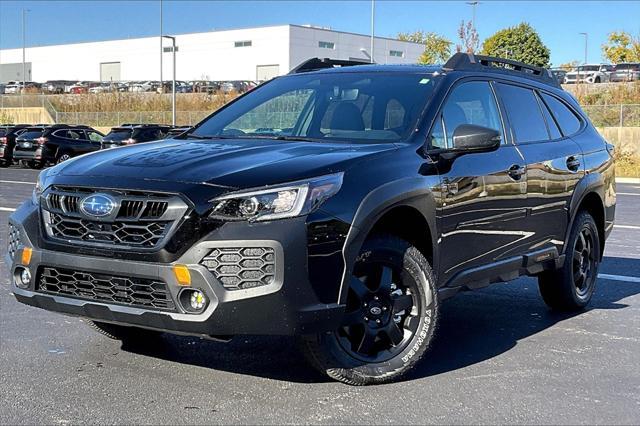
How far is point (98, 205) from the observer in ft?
13.4

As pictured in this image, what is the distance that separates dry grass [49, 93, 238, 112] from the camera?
174ft

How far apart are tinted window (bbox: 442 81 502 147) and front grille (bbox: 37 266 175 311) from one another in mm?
2153

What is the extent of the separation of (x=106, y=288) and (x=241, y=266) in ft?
2.41

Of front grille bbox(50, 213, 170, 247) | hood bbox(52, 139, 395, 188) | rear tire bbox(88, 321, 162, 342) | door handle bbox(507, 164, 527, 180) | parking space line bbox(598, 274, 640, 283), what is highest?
hood bbox(52, 139, 395, 188)

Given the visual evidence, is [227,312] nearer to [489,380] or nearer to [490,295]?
[489,380]

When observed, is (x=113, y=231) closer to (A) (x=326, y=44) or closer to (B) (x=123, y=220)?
(B) (x=123, y=220)

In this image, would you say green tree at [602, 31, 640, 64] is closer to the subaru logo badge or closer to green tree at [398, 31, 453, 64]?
green tree at [398, 31, 453, 64]

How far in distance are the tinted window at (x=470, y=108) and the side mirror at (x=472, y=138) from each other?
0.24 metres

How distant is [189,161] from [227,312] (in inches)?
34.2

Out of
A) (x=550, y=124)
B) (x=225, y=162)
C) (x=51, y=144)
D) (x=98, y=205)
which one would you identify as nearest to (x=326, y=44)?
(x=51, y=144)

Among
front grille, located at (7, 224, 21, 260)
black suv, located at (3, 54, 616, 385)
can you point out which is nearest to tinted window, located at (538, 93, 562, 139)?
black suv, located at (3, 54, 616, 385)

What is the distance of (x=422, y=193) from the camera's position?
4.70 meters

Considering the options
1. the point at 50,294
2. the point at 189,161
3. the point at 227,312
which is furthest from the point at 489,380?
the point at 50,294

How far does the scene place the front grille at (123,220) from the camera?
3945 millimetres
